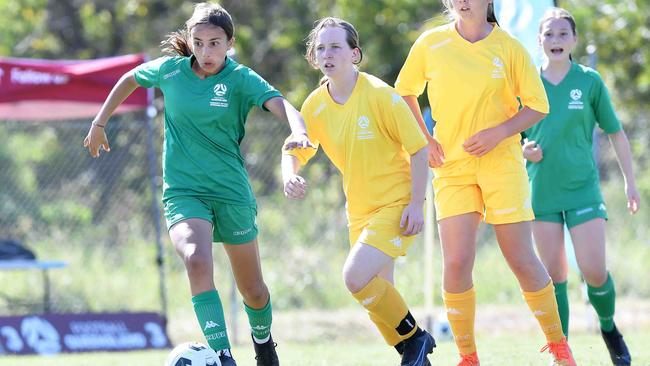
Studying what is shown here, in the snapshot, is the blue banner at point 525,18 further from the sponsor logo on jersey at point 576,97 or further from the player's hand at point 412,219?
the player's hand at point 412,219

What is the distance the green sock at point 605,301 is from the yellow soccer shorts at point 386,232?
158 cm

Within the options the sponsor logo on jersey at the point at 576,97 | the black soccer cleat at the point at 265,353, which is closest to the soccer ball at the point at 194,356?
the black soccer cleat at the point at 265,353

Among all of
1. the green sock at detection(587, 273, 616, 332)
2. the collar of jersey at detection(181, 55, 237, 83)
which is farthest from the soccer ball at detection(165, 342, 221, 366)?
the green sock at detection(587, 273, 616, 332)

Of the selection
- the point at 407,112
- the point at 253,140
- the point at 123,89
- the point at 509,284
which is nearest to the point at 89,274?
the point at 253,140

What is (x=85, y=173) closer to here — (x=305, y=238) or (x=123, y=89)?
(x=305, y=238)

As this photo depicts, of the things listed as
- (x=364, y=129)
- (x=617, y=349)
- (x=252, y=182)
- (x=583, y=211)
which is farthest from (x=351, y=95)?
(x=252, y=182)

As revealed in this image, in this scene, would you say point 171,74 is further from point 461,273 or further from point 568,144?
point 568,144

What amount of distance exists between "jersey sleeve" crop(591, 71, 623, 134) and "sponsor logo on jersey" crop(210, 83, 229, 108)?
2.24 metres

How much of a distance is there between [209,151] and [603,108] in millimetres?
2400

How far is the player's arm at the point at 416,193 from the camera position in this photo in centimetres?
522

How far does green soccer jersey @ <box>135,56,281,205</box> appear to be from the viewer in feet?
17.7

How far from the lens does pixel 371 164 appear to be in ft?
17.6

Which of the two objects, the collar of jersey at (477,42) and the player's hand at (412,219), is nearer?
the player's hand at (412,219)

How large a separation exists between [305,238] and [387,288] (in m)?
7.00
